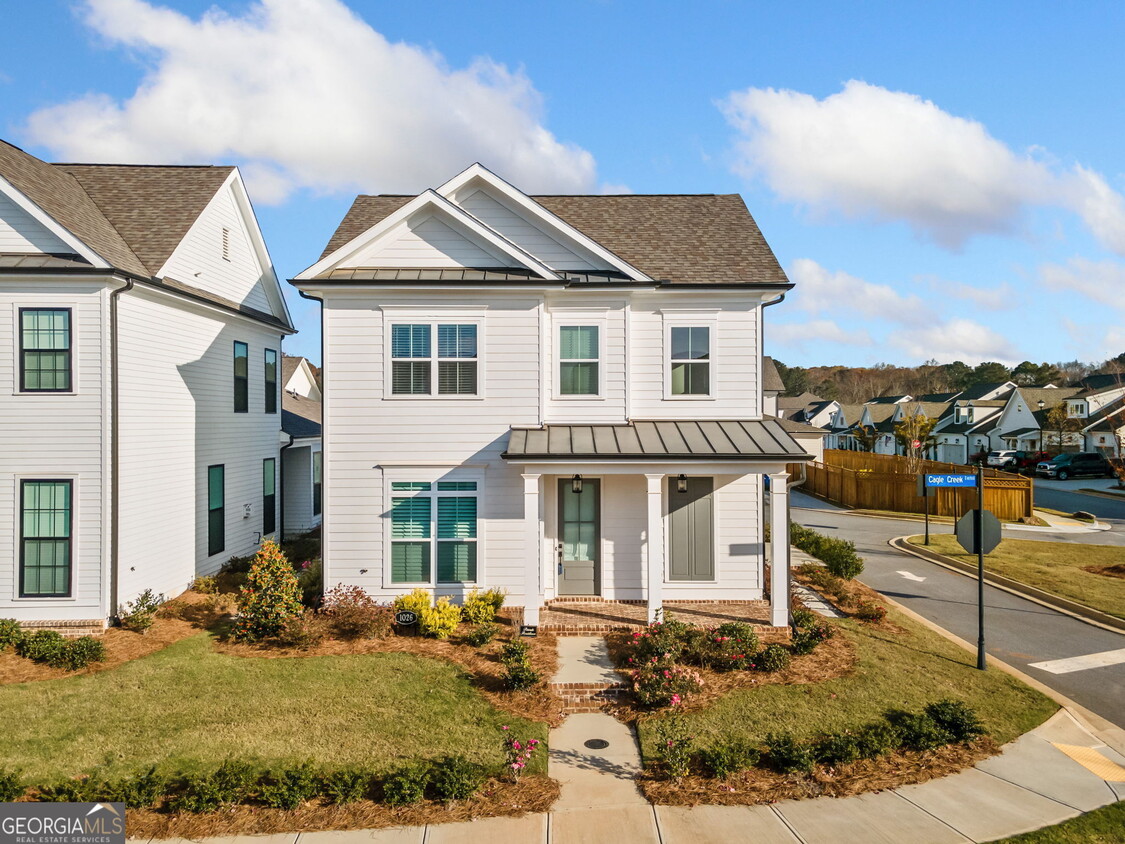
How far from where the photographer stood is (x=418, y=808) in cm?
679

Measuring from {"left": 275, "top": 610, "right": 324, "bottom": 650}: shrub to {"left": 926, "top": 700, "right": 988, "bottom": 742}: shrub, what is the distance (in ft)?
31.6

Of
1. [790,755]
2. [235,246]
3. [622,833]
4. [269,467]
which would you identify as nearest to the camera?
[622,833]

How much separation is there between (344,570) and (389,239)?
6.79 metres

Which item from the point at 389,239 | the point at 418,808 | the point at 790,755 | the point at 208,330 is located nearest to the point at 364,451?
the point at 389,239

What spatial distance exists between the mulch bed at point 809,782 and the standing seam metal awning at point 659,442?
523 cm

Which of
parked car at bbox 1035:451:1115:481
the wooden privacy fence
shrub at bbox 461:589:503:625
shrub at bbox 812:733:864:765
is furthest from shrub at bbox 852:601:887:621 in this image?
parked car at bbox 1035:451:1115:481

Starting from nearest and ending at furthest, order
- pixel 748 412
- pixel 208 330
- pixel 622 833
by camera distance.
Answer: pixel 622 833, pixel 748 412, pixel 208 330

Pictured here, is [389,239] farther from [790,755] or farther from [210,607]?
[790,755]

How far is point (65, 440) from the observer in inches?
467

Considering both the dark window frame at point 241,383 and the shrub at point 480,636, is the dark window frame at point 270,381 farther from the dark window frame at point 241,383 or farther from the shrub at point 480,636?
the shrub at point 480,636

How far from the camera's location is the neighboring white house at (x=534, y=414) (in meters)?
Result: 12.4

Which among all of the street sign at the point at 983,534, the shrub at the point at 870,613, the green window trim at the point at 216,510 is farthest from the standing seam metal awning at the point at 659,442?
the green window trim at the point at 216,510

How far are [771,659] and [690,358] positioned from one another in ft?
21.0

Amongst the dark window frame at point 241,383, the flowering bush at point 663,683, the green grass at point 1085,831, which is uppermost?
the dark window frame at point 241,383
